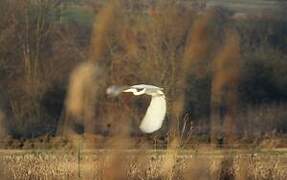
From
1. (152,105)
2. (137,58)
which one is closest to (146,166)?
(152,105)

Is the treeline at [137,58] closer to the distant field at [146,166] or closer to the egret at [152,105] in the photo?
the distant field at [146,166]

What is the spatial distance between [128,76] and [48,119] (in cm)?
285

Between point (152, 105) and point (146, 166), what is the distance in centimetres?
144

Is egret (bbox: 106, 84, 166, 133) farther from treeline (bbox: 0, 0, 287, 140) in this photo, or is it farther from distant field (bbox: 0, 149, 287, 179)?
treeline (bbox: 0, 0, 287, 140)

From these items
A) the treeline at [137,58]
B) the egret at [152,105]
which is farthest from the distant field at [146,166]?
the treeline at [137,58]

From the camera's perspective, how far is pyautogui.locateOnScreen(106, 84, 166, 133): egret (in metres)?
7.30

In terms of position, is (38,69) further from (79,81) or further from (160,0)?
(79,81)

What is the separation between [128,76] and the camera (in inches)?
805

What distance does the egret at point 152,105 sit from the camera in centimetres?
730

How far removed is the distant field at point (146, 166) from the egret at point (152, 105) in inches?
11.2

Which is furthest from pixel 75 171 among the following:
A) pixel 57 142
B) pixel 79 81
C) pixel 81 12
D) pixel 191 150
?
pixel 81 12

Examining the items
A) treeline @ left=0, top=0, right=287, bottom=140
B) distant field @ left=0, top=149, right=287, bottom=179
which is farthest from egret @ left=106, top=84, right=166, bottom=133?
treeline @ left=0, top=0, right=287, bottom=140

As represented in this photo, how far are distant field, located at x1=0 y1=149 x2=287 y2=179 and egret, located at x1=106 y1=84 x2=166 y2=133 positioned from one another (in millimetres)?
284

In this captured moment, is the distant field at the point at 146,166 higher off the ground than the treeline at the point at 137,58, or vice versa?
the distant field at the point at 146,166
